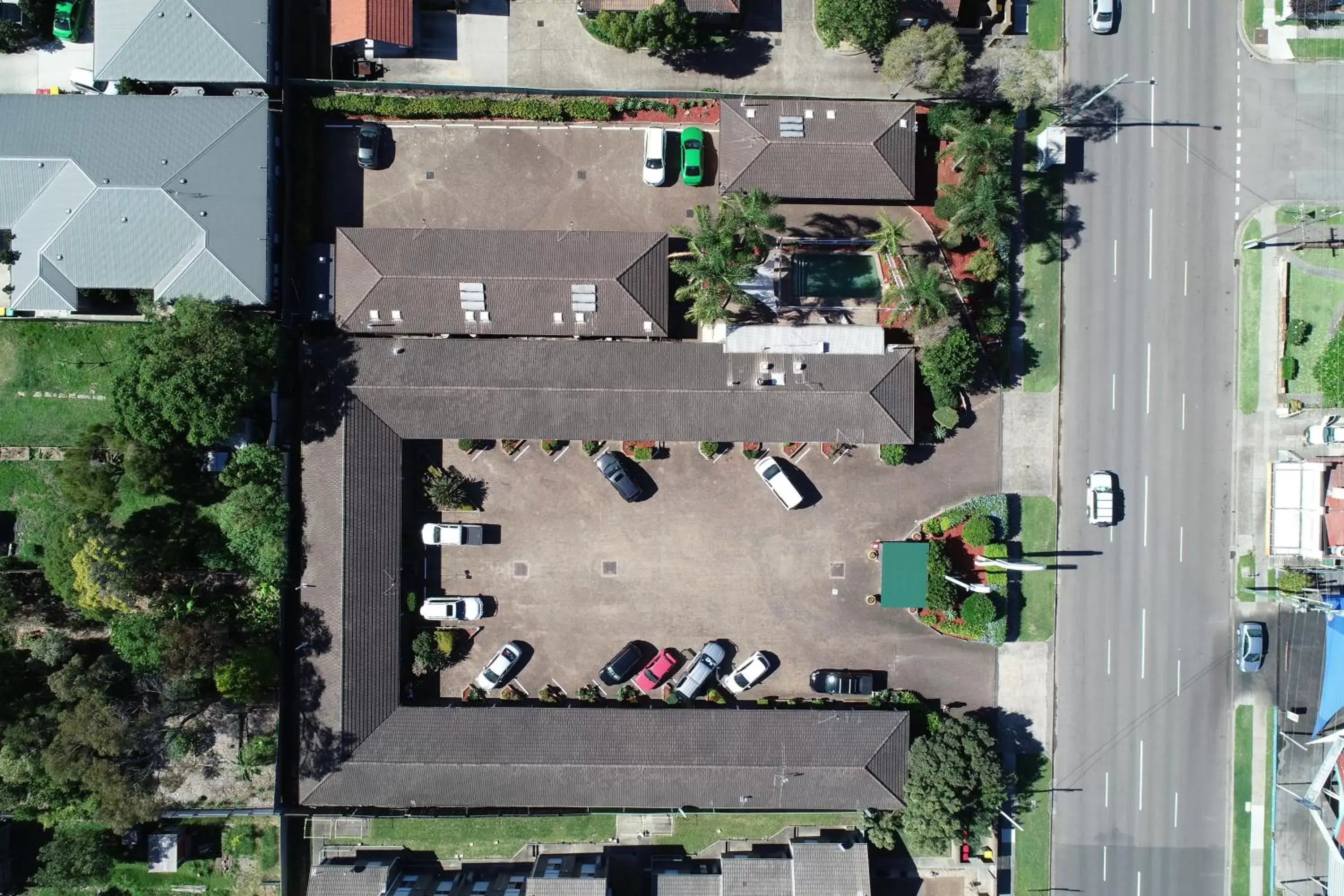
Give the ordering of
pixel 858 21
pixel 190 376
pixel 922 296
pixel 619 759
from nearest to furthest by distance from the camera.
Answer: pixel 190 376
pixel 858 21
pixel 922 296
pixel 619 759

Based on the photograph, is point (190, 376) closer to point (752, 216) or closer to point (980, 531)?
point (752, 216)

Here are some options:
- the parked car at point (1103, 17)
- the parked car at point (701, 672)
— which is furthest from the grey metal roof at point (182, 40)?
the parked car at point (1103, 17)

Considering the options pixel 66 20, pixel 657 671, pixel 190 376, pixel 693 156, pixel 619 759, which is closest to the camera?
pixel 190 376

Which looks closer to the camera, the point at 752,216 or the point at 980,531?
the point at 752,216

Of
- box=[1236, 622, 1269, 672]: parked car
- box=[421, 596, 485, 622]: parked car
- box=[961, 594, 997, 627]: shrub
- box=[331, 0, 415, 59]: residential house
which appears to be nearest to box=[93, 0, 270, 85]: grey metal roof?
box=[331, 0, 415, 59]: residential house

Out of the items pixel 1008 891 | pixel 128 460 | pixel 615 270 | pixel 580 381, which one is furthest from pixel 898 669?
pixel 128 460

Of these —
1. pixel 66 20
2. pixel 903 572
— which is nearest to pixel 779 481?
pixel 903 572

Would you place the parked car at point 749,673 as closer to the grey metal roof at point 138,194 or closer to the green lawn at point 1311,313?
the grey metal roof at point 138,194
